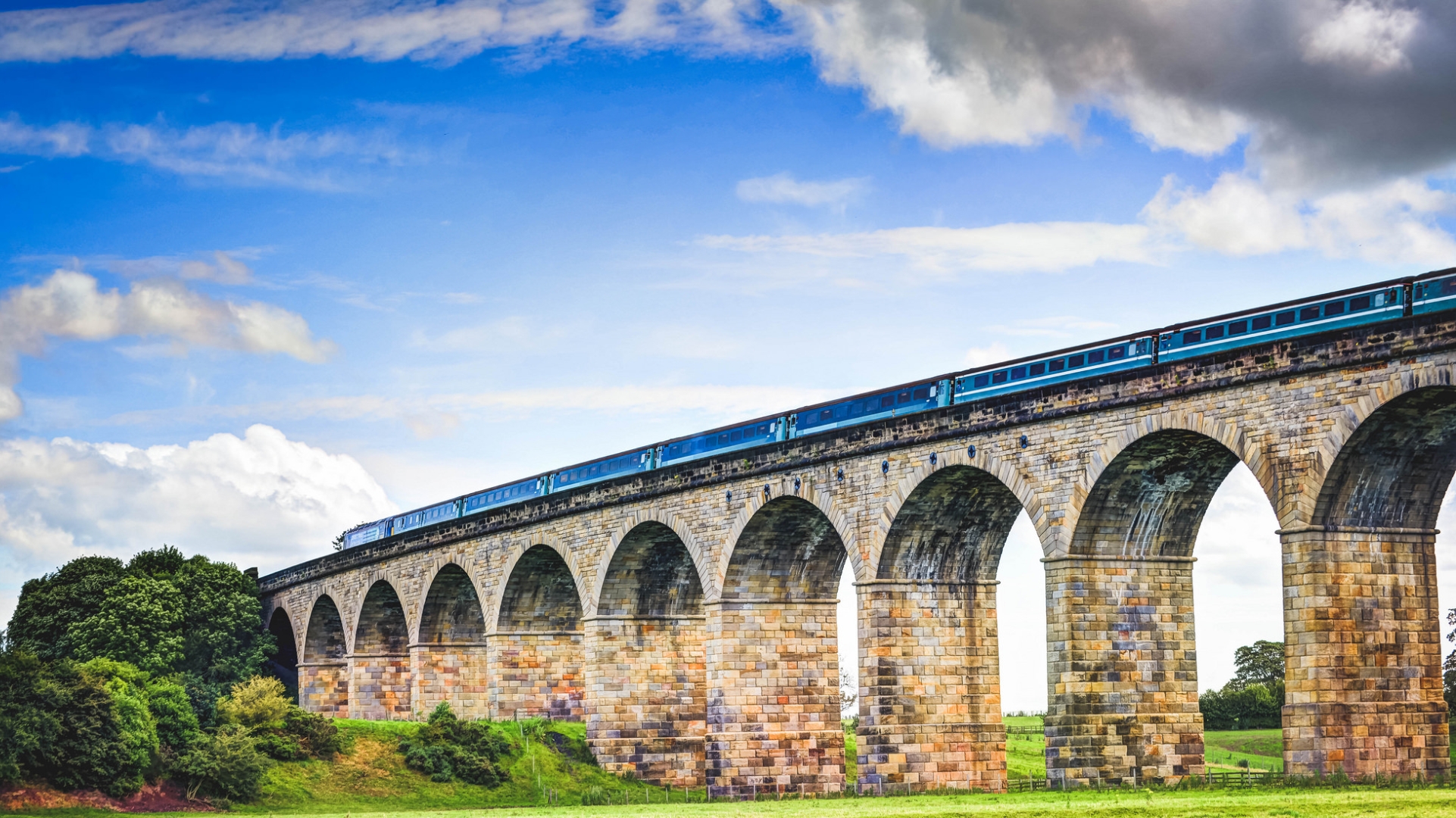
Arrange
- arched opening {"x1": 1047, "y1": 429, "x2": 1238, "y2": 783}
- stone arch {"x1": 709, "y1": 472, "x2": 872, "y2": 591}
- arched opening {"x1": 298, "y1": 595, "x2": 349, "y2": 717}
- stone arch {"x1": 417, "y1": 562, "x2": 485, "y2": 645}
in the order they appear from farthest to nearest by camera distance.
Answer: arched opening {"x1": 298, "y1": 595, "x2": 349, "y2": 717} < stone arch {"x1": 417, "y1": 562, "x2": 485, "y2": 645} < stone arch {"x1": 709, "y1": 472, "x2": 872, "y2": 591} < arched opening {"x1": 1047, "y1": 429, "x2": 1238, "y2": 783}


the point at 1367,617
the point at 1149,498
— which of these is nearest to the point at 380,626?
the point at 1149,498

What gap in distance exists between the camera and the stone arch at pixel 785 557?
4562 centimetres

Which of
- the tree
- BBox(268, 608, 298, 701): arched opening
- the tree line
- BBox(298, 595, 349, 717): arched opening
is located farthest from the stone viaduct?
the tree

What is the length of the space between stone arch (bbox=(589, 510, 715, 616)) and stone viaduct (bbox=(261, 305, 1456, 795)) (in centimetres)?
15

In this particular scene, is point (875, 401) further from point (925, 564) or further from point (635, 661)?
point (635, 661)

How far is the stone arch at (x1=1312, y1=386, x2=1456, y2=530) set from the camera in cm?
3084

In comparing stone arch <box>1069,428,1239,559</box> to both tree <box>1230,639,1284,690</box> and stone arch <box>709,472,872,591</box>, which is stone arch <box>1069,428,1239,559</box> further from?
tree <box>1230,639,1284,690</box>

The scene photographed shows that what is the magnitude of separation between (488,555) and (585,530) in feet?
23.0

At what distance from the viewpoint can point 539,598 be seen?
58.5 meters

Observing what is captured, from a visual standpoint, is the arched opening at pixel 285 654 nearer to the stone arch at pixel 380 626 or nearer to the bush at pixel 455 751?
the stone arch at pixel 380 626

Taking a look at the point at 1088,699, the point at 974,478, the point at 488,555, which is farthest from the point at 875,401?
the point at 488,555

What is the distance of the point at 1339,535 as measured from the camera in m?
31.5

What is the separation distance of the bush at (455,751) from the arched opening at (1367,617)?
28.7m

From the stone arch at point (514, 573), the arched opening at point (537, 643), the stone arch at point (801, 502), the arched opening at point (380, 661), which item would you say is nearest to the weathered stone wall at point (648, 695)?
the stone arch at point (514, 573)
